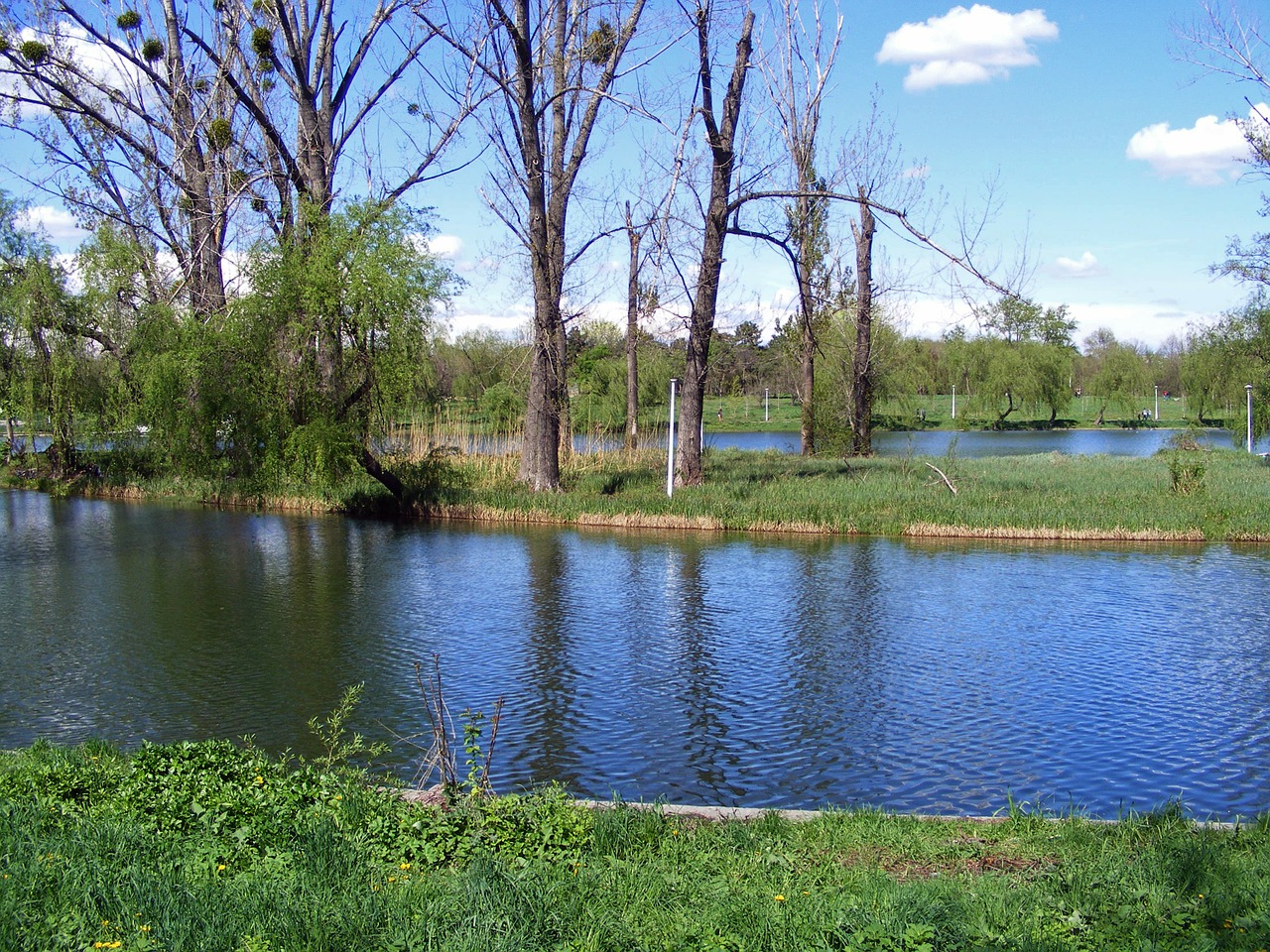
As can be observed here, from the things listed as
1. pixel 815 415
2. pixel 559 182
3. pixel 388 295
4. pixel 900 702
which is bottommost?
pixel 900 702

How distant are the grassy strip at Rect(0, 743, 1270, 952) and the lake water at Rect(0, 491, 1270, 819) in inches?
62.5

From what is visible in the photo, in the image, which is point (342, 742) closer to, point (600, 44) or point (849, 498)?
point (849, 498)

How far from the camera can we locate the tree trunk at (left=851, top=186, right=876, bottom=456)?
34031 millimetres

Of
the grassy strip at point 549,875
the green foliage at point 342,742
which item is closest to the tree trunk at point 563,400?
the green foliage at point 342,742

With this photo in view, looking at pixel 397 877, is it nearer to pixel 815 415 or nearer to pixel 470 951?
pixel 470 951

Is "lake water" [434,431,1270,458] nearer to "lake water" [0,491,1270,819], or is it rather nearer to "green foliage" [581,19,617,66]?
"green foliage" [581,19,617,66]

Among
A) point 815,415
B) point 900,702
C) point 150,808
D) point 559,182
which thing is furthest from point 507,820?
point 815,415

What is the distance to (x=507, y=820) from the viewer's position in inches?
227

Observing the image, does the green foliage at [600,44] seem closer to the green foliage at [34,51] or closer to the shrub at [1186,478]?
the green foliage at [34,51]

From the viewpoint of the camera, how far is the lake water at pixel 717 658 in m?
8.20

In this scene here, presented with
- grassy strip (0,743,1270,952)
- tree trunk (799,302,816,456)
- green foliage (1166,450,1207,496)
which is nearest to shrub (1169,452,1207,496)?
green foliage (1166,450,1207,496)

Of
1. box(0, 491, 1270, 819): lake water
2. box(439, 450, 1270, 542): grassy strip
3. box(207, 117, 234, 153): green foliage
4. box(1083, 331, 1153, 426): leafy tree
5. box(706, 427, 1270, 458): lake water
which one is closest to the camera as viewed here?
box(0, 491, 1270, 819): lake water

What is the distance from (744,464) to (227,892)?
81.5 ft

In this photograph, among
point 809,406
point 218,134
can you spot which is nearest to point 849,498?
point 809,406
